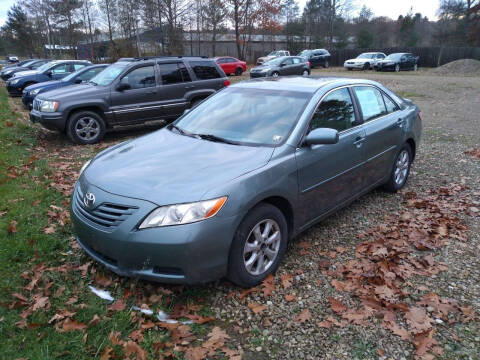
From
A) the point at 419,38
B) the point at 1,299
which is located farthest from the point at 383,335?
the point at 419,38

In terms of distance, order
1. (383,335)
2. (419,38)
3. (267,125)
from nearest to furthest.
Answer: (383,335) < (267,125) < (419,38)

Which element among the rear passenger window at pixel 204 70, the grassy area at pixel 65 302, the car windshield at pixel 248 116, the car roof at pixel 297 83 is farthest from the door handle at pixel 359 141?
the rear passenger window at pixel 204 70

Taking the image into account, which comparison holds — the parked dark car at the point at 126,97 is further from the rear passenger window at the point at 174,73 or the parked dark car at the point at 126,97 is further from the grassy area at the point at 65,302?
the grassy area at the point at 65,302

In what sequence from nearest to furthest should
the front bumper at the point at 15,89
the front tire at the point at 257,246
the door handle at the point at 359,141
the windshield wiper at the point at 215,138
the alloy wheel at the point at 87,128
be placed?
the front tire at the point at 257,246, the windshield wiper at the point at 215,138, the door handle at the point at 359,141, the alloy wheel at the point at 87,128, the front bumper at the point at 15,89

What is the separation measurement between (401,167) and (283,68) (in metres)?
20.2

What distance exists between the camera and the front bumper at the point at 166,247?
2695mm

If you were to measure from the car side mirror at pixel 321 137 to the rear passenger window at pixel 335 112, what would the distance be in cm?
18

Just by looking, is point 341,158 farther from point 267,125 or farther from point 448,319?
point 448,319

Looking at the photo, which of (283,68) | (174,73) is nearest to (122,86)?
(174,73)

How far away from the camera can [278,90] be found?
13.7ft

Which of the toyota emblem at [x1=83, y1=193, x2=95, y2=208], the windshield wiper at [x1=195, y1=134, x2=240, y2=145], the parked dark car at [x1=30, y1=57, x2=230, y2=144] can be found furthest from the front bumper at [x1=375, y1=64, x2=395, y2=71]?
the toyota emblem at [x1=83, y1=193, x2=95, y2=208]

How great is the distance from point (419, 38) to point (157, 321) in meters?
67.7

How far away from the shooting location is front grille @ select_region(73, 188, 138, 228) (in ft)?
9.29

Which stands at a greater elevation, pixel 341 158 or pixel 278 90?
pixel 278 90
